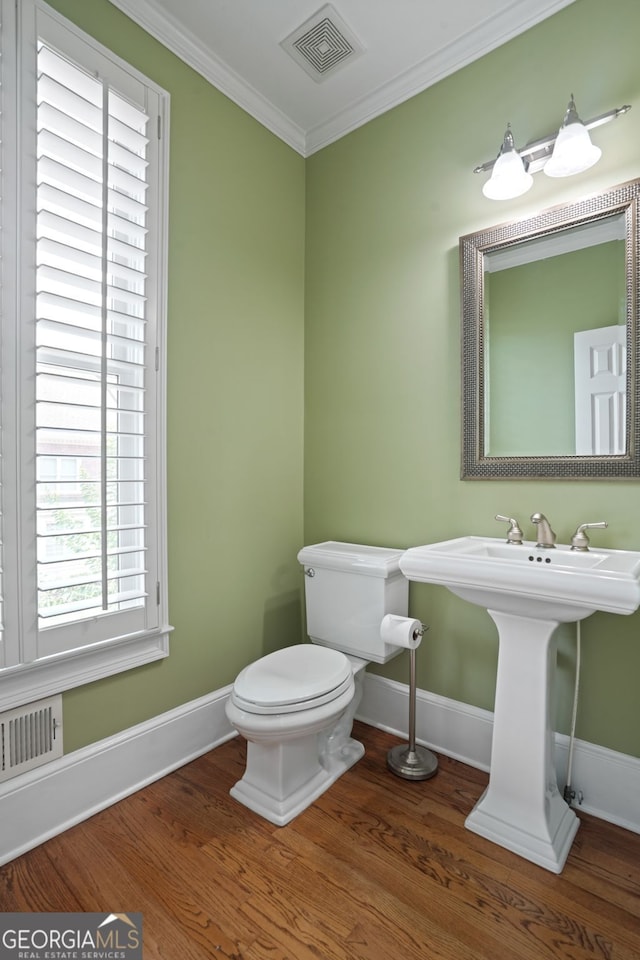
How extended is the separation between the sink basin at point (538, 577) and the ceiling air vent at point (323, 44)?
196 cm

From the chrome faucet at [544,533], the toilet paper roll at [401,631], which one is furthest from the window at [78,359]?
the chrome faucet at [544,533]

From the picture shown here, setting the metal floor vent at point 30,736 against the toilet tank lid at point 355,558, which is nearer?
the metal floor vent at point 30,736

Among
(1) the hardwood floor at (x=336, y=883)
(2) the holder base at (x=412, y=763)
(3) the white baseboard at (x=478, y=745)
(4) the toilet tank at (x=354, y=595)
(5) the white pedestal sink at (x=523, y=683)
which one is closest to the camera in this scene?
(1) the hardwood floor at (x=336, y=883)

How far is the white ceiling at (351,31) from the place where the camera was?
1729mm

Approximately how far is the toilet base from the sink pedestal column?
1.73ft

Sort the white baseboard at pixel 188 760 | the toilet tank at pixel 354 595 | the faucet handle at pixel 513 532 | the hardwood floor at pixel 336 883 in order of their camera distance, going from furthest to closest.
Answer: the toilet tank at pixel 354 595
the faucet handle at pixel 513 532
the white baseboard at pixel 188 760
the hardwood floor at pixel 336 883

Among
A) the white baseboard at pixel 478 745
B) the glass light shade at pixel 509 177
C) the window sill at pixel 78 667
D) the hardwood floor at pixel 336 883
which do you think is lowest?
the hardwood floor at pixel 336 883

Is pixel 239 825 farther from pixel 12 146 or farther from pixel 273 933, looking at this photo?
pixel 12 146

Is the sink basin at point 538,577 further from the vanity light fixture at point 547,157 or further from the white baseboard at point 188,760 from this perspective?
the vanity light fixture at point 547,157

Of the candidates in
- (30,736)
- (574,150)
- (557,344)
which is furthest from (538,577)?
(30,736)

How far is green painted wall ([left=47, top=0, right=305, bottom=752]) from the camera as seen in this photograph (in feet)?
5.90

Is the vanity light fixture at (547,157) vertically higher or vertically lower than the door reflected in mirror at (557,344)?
higher

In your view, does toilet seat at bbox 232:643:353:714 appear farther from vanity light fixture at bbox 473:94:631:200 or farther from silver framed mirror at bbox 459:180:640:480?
vanity light fixture at bbox 473:94:631:200

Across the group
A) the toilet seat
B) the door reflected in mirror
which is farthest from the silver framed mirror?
the toilet seat
